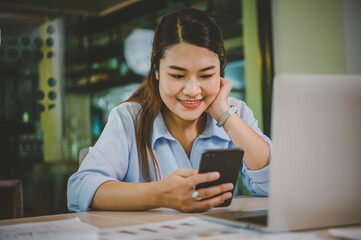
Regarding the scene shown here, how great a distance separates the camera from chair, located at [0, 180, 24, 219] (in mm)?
2625

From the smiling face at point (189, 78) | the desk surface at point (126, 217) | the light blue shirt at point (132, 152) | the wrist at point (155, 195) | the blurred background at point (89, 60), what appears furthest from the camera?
the blurred background at point (89, 60)

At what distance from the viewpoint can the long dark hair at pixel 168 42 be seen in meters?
1.44

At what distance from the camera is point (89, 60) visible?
338 centimetres

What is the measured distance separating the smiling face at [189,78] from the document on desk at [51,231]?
25.4 inches

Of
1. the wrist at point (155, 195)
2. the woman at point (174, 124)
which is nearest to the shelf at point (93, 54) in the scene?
the woman at point (174, 124)

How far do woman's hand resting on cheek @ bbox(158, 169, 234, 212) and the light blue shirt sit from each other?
0.93 feet

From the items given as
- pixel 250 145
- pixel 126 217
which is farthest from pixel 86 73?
pixel 126 217

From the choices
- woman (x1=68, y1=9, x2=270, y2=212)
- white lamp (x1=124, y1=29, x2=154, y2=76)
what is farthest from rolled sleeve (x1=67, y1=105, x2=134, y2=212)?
white lamp (x1=124, y1=29, x2=154, y2=76)

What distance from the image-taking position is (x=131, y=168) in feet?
4.89

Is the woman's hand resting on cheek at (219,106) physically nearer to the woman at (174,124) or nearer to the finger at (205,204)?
the woman at (174,124)

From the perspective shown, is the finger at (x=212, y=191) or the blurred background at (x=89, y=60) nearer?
the finger at (x=212, y=191)

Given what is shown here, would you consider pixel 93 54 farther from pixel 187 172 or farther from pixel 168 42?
pixel 187 172

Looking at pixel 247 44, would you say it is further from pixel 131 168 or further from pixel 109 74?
pixel 131 168

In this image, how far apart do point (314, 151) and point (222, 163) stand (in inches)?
12.2
